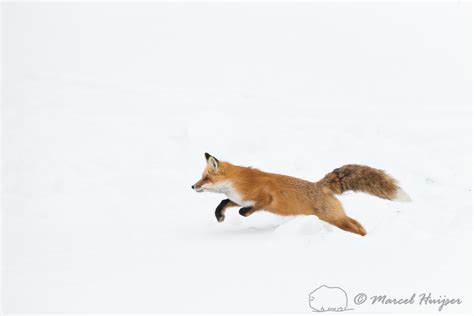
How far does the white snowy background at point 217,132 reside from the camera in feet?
18.6

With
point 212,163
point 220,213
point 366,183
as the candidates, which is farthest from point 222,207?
point 366,183

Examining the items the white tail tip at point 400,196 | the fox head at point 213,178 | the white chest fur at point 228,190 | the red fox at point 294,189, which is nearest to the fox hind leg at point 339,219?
the red fox at point 294,189

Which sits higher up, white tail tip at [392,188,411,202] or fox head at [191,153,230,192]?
fox head at [191,153,230,192]

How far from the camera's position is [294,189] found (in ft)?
21.8

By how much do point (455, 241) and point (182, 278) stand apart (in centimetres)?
264

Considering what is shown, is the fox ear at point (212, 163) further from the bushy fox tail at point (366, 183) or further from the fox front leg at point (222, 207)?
the bushy fox tail at point (366, 183)

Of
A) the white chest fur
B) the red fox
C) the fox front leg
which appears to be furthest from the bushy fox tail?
the fox front leg

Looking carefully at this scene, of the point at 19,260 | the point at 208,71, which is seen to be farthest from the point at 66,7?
the point at 19,260

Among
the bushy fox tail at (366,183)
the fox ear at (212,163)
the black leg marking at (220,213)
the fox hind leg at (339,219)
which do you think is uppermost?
the fox ear at (212,163)

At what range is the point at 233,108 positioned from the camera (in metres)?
13.2

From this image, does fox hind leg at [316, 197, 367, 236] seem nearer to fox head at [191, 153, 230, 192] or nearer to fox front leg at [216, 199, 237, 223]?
fox front leg at [216, 199, 237, 223]

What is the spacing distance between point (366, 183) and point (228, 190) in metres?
1.57

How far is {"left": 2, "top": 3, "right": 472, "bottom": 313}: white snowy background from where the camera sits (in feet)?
18.6

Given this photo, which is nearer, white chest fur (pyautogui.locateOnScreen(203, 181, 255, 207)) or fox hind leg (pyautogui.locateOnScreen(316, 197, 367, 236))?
fox hind leg (pyautogui.locateOnScreen(316, 197, 367, 236))
